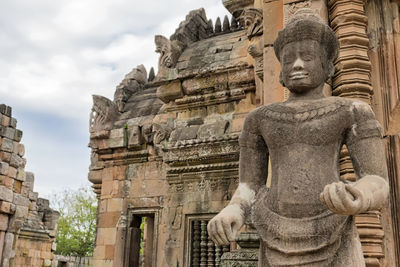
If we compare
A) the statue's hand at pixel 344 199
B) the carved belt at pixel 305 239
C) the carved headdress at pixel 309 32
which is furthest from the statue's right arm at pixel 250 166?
the statue's hand at pixel 344 199

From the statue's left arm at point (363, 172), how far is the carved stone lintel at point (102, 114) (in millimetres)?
9170

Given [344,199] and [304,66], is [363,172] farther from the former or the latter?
[304,66]

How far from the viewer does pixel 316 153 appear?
8.47 feet

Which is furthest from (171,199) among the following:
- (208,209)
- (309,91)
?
(309,91)

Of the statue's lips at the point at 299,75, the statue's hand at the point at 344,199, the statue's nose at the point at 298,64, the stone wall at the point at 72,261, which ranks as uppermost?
the statue's nose at the point at 298,64

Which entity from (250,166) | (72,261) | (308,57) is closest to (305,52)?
(308,57)

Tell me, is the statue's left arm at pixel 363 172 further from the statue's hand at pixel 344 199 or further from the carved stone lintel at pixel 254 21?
the carved stone lintel at pixel 254 21

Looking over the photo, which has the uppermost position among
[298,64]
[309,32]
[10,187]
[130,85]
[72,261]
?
[130,85]

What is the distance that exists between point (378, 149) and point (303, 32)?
81cm

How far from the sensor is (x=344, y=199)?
215cm

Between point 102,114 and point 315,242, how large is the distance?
376 inches

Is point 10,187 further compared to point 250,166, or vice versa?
point 10,187

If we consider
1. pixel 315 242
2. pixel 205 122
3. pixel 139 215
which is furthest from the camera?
pixel 139 215

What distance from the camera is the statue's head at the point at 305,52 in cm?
273
